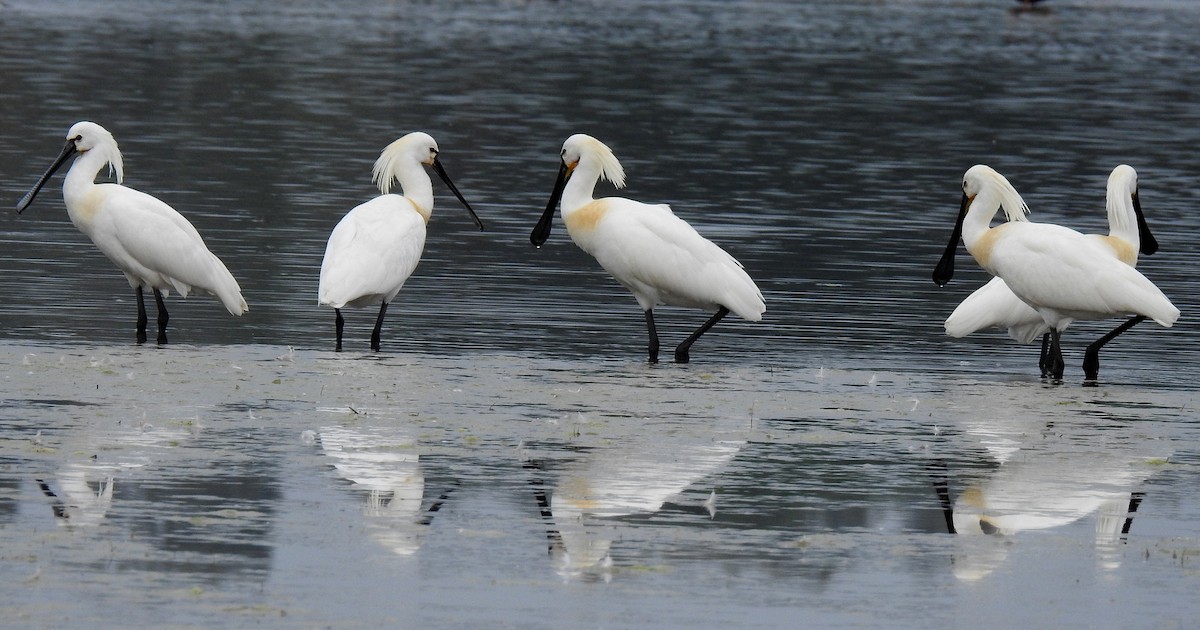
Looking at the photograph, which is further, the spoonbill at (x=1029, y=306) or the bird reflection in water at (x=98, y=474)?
the spoonbill at (x=1029, y=306)

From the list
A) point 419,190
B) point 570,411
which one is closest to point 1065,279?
point 570,411

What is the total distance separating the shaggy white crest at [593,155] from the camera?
40.9 ft

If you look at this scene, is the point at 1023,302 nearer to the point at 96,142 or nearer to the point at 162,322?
the point at 162,322

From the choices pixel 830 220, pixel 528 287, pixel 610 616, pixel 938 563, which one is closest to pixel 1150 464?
pixel 938 563

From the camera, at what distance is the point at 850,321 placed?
13703 mm

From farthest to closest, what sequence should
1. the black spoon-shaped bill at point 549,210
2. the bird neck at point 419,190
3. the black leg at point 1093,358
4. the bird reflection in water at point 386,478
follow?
the bird neck at point 419,190 < the black spoon-shaped bill at point 549,210 < the black leg at point 1093,358 < the bird reflection in water at point 386,478

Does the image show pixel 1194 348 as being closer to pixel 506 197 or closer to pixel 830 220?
pixel 830 220

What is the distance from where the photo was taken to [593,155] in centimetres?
1256

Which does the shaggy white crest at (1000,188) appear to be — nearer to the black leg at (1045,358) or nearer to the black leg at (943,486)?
the black leg at (1045,358)

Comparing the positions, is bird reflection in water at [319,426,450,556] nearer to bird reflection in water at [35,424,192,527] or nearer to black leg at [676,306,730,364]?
bird reflection in water at [35,424,192,527]

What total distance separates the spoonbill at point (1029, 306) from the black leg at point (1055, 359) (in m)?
0.27

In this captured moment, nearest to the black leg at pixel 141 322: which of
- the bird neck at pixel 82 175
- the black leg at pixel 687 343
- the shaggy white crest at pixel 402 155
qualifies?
the bird neck at pixel 82 175

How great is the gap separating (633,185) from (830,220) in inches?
126

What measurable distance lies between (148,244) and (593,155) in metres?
2.55
